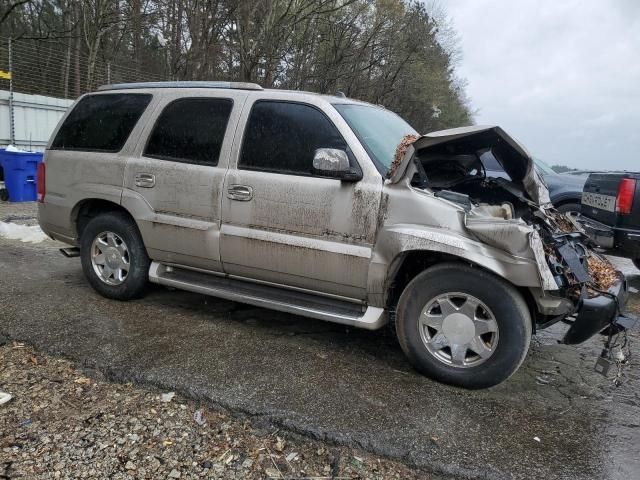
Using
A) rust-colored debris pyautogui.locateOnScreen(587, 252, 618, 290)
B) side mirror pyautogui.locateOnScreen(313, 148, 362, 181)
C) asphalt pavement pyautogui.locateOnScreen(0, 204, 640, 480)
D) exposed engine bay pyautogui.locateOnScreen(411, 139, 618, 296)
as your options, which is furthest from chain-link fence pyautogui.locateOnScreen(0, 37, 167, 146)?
rust-colored debris pyautogui.locateOnScreen(587, 252, 618, 290)

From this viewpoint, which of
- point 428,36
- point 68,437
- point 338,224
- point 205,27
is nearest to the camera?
point 68,437

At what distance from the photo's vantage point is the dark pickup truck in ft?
16.9

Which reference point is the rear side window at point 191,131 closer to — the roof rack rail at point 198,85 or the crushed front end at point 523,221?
the roof rack rail at point 198,85

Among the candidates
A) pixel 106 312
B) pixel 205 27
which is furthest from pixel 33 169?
pixel 106 312

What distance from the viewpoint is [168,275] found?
4.34 meters

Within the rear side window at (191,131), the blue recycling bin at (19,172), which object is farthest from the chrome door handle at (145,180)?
the blue recycling bin at (19,172)

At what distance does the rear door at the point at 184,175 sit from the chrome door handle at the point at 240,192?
101 millimetres

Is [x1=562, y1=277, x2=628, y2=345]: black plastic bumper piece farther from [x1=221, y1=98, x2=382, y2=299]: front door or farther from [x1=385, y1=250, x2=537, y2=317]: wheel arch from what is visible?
[x1=221, y1=98, x2=382, y2=299]: front door

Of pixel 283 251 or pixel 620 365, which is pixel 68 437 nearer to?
pixel 283 251

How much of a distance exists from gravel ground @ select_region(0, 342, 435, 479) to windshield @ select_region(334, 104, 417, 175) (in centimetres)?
181

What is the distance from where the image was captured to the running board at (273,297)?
349cm

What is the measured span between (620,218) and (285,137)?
12.1ft

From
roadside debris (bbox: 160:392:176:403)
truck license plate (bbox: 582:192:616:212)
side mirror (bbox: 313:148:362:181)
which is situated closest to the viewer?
roadside debris (bbox: 160:392:176:403)

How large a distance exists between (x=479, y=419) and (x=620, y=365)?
1.35 metres
